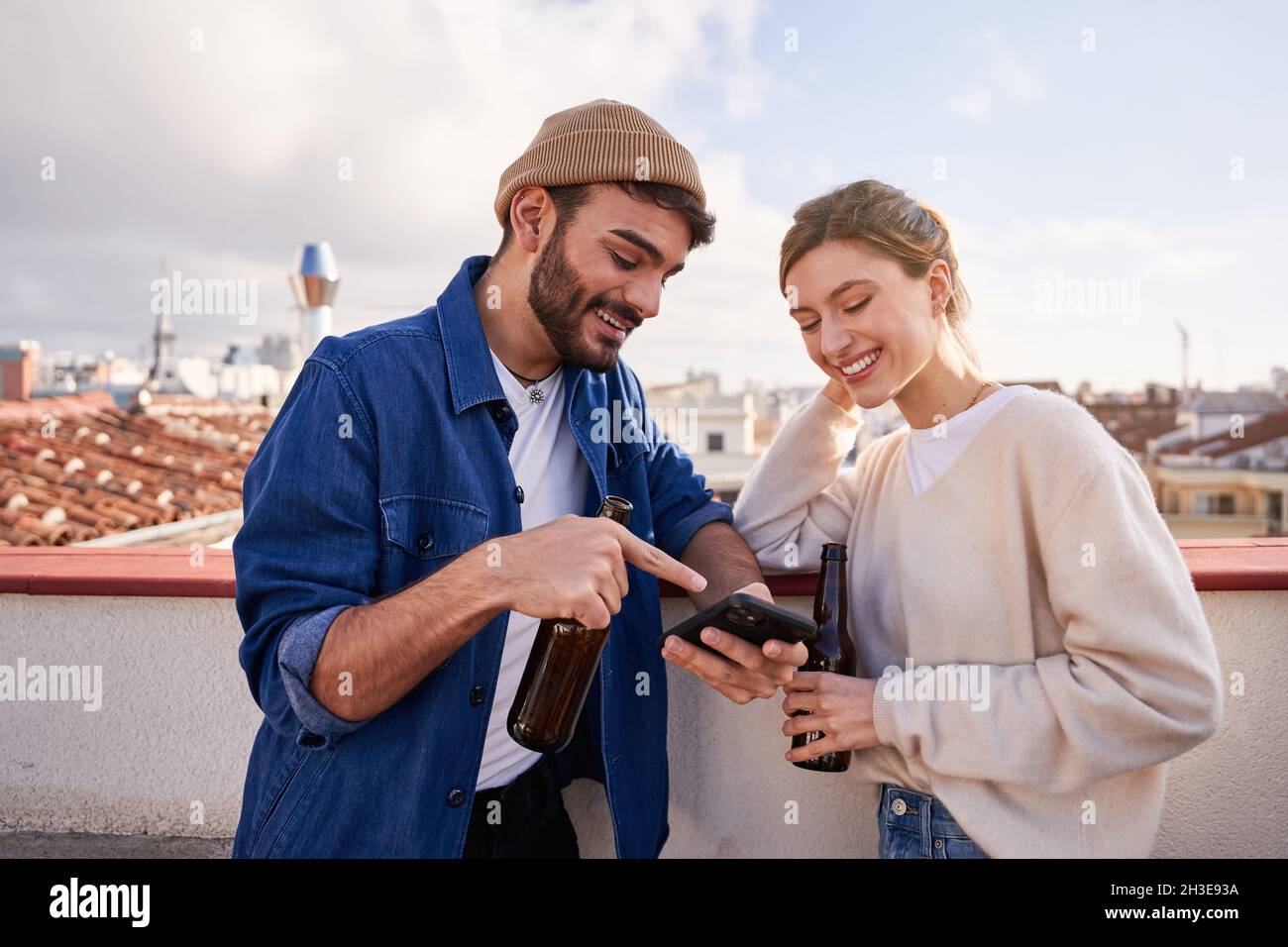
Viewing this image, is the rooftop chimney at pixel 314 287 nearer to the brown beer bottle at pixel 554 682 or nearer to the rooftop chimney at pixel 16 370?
the brown beer bottle at pixel 554 682

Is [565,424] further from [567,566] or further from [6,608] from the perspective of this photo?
[6,608]

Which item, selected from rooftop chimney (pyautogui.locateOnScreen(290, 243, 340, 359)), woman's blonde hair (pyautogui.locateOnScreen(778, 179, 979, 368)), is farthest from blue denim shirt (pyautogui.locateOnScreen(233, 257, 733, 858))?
rooftop chimney (pyautogui.locateOnScreen(290, 243, 340, 359))

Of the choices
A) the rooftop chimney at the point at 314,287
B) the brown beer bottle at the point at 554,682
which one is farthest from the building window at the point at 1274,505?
the brown beer bottle at the point at 554,682

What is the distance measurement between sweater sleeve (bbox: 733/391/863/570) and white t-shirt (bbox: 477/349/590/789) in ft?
1.58

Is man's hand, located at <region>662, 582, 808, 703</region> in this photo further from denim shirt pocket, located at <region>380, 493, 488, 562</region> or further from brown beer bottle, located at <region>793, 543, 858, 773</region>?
denim shirt pocket, located at <region>380, 493, 488, 562</region>

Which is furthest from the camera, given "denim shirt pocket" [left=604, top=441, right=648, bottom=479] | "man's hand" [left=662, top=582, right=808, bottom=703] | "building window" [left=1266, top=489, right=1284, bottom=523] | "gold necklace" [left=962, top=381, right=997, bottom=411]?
"building window" [left=1266, top=489, right=1284, bottom=523]

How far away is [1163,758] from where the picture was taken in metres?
1.68

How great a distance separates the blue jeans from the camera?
183cm

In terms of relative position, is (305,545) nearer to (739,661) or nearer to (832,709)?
(739,661)

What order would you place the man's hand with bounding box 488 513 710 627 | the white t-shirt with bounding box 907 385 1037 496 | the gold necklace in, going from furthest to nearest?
the gold necklace < the white t-shirt with bounding box 907 385 1037 496 < the man's hand with bounding box 488 513 710 627

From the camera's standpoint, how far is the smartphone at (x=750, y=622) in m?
1.68
